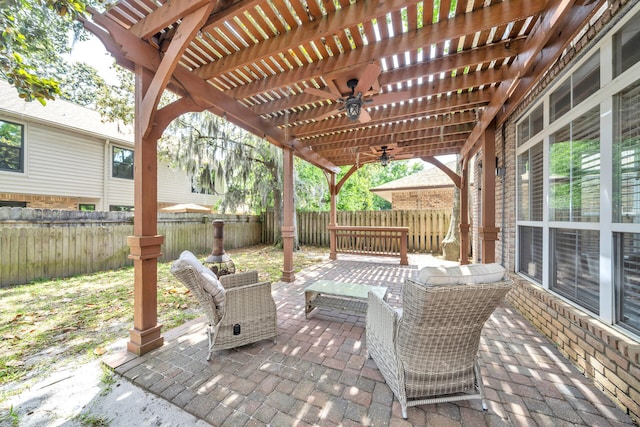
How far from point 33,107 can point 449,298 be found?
38.4 feet

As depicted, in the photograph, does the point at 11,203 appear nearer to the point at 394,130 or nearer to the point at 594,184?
the point at 394,130

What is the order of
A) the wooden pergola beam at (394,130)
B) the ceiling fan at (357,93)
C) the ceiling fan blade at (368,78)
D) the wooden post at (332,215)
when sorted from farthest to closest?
the wooden post at (332,215)
the wooden pergola beam at (394,130)
the ceiling fan at (357,93)
the ceiling fan blade at (368,78)

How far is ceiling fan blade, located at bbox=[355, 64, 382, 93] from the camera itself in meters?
2.36

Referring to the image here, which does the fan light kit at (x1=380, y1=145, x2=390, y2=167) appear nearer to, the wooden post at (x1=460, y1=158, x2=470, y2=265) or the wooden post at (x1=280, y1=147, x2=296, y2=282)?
the wooden post at (x1=280, y1=147, x2=296, y2=282)

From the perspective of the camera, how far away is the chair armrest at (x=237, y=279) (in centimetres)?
277

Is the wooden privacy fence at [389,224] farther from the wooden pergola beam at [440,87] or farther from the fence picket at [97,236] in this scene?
the wooden pergola beam at [440,87]

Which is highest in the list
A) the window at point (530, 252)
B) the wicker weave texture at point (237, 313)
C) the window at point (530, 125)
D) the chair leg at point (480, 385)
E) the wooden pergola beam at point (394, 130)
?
the wooden pergola beam at point (394, 130)

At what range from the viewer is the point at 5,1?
181 centimetres

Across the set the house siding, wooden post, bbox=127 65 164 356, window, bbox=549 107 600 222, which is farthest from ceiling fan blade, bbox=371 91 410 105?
the house siding

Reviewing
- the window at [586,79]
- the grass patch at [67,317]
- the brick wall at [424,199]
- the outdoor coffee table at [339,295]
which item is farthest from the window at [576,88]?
the brick wall at [424,199]

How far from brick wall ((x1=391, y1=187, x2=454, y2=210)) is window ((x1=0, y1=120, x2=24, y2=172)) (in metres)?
13.7

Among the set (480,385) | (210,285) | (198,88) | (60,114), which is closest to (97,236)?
(198,88)

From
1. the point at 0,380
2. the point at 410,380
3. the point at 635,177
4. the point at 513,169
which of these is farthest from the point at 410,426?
the point at 513,169

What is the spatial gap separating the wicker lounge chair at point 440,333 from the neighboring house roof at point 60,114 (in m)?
7.44
